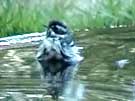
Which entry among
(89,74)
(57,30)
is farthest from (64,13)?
(89,74)

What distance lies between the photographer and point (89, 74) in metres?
3.64

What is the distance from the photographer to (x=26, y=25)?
5973 mm

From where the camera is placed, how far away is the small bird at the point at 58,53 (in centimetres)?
386

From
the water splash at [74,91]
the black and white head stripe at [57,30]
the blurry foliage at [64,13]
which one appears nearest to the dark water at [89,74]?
the water splash at [74,91]

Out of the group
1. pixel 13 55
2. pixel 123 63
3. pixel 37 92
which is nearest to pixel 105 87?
pixel 37 92

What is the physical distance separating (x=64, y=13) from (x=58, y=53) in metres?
2.43

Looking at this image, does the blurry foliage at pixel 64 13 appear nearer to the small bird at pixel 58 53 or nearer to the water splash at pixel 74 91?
the small bird at pixel 58 53

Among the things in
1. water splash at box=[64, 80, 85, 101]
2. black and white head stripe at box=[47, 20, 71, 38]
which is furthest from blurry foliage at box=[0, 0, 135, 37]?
water splash at box=[64, 80, 85, 101]

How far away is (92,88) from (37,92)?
264 millimetres

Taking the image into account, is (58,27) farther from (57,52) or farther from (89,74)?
(89,74)

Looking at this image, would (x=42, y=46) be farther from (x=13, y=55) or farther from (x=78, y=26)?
(x=78, y=26)

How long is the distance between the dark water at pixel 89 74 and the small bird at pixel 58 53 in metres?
0.06

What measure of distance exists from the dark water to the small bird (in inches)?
2.2

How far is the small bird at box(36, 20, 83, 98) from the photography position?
386 cm
